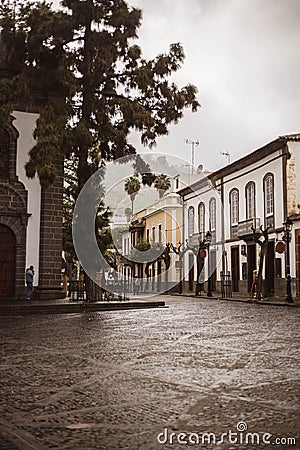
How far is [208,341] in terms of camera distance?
→ 10.2 metres

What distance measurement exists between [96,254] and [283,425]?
65.0ft

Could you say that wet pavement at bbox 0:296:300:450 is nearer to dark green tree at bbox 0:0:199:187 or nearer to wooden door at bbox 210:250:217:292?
dark green tree at bbox 0:0:199:187

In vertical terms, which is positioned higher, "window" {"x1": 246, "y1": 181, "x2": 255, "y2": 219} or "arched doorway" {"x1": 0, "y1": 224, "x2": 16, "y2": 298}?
"window" {"x1": 246, "y1": 181, "x2": 255, "y2": 219}

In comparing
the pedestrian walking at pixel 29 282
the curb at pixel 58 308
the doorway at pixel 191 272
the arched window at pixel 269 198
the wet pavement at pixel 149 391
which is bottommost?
the wet pavement at pixel 149 391

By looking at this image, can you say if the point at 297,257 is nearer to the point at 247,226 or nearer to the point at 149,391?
the point at 247,226

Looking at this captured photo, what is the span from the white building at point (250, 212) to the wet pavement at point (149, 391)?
20.8 m

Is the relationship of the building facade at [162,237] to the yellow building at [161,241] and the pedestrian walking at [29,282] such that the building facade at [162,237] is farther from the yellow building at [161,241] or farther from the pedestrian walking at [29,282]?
the pedestrian walking at [29,282]

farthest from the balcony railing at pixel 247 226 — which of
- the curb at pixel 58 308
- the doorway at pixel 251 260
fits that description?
the curb at pixel 58 308

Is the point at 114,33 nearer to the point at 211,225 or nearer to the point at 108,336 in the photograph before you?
the point at 108,336

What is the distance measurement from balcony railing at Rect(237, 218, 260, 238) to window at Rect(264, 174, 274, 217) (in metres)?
1.03

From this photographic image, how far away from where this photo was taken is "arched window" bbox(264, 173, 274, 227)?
110 feet

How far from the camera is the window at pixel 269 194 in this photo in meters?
33.7

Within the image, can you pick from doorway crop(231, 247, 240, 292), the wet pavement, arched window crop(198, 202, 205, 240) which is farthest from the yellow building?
the wet pavement

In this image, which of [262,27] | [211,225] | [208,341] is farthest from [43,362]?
[211,225]
